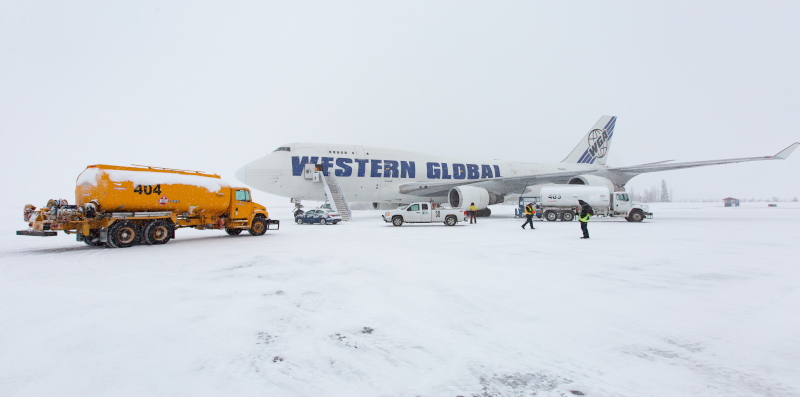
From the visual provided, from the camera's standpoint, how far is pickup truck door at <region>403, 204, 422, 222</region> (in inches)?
808

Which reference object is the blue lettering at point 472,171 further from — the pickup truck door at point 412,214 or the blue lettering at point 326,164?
the blue lettering at point 326,164

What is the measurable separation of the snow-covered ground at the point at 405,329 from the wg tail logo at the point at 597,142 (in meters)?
30.1

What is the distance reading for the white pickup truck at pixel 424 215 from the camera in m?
20.5

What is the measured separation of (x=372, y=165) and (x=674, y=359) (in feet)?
78.0

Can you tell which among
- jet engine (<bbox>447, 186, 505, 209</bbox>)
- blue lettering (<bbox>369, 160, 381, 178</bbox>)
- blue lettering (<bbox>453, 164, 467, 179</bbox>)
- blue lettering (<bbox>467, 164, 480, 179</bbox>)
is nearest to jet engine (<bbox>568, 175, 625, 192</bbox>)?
jet engine (<bbox>447, 186, 505, 209</bbox>)

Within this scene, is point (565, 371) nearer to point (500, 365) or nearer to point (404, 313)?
point (500, 365)

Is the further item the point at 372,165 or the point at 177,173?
the point at 372,165

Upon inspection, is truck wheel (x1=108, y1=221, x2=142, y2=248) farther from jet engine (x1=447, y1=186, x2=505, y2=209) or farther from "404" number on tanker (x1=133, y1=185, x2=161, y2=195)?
jet engine (x1=447, y1=186, x2=505, y2=209)

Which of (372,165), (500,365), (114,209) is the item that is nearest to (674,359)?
(500,365)

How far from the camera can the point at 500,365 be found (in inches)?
124

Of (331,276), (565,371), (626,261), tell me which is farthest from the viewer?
(626,261)

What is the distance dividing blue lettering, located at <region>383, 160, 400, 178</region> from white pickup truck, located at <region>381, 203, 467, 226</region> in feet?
21.6

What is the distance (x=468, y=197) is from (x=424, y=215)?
5.04 m

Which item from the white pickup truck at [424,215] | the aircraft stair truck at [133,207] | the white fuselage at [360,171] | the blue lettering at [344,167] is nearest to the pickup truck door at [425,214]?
the white pickup truck at [424,215]
